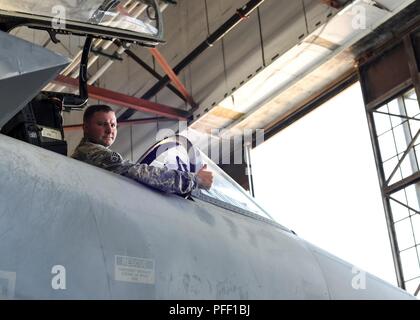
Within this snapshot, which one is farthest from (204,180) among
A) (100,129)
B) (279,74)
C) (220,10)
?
(220,10)

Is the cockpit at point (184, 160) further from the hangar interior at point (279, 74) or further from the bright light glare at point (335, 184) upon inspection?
the bright light glare at point (335, 184)

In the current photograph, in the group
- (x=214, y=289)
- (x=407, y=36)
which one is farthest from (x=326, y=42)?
(x=214, y=289)

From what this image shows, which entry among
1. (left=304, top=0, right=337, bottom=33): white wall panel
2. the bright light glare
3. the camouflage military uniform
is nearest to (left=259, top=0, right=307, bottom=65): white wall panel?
(left=304, top=0, right=337, bottom=33): white wall panel

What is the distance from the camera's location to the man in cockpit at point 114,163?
3963 mm

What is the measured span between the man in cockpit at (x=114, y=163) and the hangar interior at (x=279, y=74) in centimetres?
804

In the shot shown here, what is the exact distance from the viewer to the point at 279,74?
15.2 m

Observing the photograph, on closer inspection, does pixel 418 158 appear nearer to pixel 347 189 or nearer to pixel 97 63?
pixel 347 189

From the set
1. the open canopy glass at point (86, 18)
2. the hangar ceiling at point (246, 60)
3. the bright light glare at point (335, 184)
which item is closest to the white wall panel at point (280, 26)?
the hangar ceiling at point (246, 60)

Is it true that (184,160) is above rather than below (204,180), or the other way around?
above

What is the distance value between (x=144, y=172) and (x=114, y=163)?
0.25 meters

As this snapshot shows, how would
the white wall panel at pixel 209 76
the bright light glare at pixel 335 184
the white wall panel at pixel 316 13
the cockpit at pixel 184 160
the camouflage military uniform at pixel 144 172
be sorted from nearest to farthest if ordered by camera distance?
the camouflage military uniform at pixel 144 172 < the cockpit at pixel 184 160 < the white wall panel at pixel 316 13 < the bright light glare at pixel 335 184 < the white wall panel at pixel 209 76

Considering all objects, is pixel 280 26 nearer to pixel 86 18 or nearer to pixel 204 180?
pixel 204 180

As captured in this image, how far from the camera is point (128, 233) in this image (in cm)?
324

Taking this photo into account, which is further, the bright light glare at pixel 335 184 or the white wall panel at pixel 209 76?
the white wall panel at pixel 209 76
